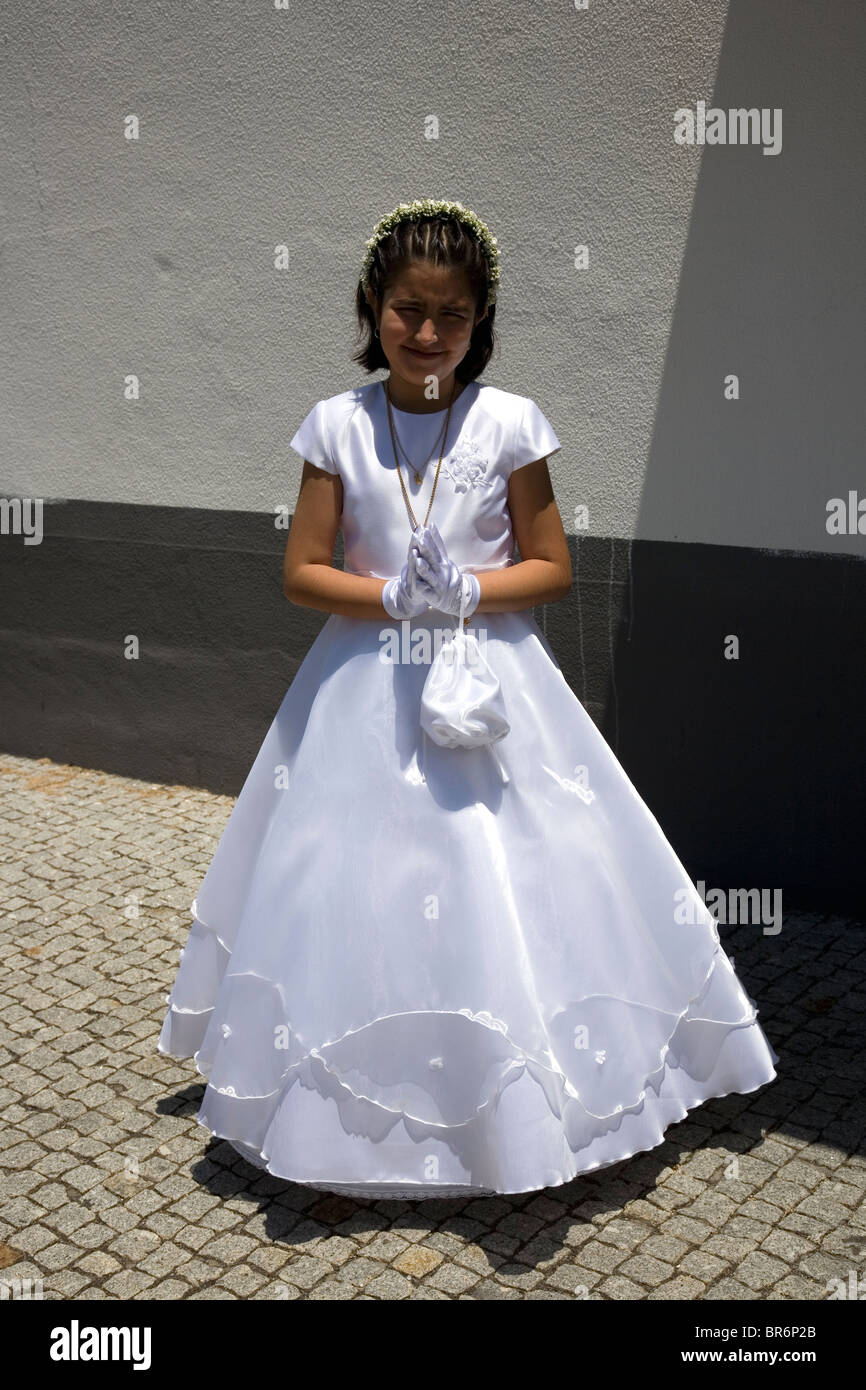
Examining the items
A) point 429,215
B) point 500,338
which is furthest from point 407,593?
point 500,338

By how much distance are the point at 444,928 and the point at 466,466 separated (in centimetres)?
107

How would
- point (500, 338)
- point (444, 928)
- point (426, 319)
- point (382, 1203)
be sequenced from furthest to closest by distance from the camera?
1. point (500, 338)
2. point (382, 1203)
3. point (426, 319)
4. point (444, 928)

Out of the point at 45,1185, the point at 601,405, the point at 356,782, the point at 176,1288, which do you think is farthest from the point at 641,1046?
the point at 601,405

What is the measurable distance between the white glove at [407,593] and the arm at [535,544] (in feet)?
0.67

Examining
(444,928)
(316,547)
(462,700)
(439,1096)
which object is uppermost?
(316,547)

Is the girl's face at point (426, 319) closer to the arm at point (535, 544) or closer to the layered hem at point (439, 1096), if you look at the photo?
the arm at point (535, 544)

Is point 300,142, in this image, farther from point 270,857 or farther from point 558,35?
point 270,857

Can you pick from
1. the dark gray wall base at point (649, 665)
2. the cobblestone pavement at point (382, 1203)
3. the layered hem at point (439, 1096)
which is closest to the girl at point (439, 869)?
the layered hem at point (439, 1096)

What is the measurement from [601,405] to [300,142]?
1650 mm

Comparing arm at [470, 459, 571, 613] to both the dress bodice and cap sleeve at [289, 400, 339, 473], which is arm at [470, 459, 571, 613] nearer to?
the dress bodice

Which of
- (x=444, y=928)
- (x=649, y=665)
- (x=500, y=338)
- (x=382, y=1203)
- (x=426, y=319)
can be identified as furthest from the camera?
(x=500, y=338)

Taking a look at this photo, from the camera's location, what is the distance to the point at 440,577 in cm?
313

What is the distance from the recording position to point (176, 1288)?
306 centimetres

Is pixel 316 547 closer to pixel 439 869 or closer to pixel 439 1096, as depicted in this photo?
pixel 439 869
